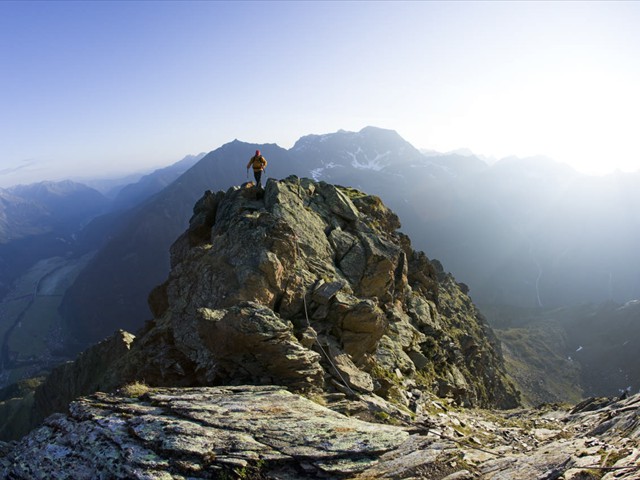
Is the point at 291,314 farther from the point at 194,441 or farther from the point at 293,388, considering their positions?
the point at 194,441

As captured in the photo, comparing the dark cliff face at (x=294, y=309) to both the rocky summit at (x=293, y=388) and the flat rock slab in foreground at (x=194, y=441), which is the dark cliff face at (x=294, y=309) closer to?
the rocky summit at (x=293, y=388)

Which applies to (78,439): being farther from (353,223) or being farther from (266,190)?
(353,223)

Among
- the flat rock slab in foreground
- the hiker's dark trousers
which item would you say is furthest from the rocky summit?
the hiker's dark trousers

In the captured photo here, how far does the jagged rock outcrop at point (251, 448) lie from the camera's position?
39.7ft

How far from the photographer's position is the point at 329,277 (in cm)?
3153

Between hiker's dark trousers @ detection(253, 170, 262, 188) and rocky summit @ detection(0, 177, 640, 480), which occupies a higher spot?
hiker's dark trousers @ detection(253, 170, 262, 188)

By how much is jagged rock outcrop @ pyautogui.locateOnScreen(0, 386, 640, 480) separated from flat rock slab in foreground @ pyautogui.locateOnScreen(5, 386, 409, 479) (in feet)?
0.12

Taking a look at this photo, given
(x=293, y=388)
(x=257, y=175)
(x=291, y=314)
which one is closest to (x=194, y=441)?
(x=293, y=388)

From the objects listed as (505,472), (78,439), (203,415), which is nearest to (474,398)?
(505,472)

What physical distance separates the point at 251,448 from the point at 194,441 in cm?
196

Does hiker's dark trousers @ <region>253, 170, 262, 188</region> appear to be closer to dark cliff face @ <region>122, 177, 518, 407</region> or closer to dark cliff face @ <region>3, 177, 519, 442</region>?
dark cliff face @ <region>122, 177, 518, 407</region>

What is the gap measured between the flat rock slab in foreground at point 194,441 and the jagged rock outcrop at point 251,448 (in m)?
0.04

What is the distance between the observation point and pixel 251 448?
42.4 feet

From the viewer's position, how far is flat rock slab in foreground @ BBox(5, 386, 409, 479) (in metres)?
12.0
